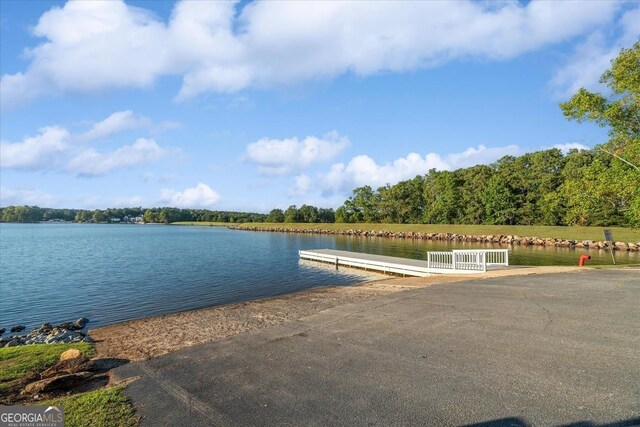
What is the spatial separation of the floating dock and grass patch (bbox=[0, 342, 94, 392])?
16.6 meters

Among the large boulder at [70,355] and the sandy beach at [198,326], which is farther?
the sandy beach at [198,326]

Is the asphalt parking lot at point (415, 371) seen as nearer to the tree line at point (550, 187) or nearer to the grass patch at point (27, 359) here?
the grass patch at point (27, 359)

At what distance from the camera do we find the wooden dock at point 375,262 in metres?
22.5

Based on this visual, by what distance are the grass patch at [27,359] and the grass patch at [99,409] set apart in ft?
6.00

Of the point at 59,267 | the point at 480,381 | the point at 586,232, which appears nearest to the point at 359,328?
the point at 480,381

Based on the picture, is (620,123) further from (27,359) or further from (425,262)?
(27,359)

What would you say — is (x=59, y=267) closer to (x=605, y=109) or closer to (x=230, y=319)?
(x=230, y=319)

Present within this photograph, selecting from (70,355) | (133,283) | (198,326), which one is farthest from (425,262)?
(70,355)

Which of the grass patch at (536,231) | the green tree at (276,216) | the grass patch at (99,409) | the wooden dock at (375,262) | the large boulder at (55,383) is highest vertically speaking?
the green tree at (276,216)

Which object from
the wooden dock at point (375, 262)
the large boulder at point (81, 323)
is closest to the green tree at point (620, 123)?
the wooden dock at point (375, 262)

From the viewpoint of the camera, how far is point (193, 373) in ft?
19.1

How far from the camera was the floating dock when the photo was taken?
18.9 meters

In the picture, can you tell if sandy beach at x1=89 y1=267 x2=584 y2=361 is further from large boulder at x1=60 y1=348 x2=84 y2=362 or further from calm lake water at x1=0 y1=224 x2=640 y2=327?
calm lake water at x1=0 y1=224 x2=640 y2=327

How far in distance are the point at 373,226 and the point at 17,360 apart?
76041 millimetres
